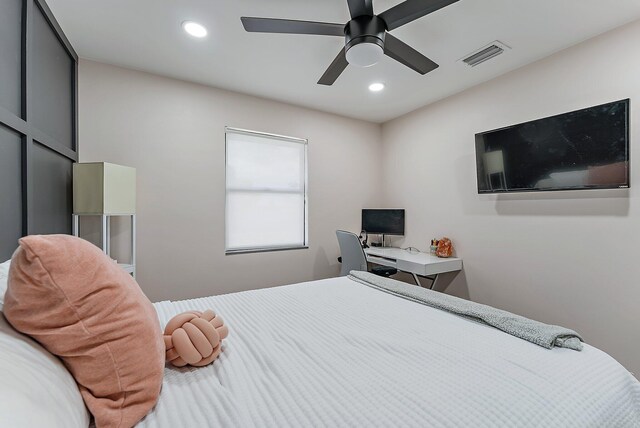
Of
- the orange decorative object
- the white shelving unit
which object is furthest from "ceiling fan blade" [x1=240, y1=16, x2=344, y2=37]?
the orange decorative object

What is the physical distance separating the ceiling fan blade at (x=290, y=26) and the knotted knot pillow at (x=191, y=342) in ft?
4.95

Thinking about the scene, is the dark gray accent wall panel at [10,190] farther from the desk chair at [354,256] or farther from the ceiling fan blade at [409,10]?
the desk chair at [354,256]

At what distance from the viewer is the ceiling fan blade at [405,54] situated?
169 cm

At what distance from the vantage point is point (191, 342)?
96 centimetres

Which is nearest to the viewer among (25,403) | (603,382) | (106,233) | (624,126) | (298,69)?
(25,403)

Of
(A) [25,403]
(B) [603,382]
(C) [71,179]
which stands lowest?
(B) [603,382]

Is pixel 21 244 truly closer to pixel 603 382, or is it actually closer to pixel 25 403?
pixel 25 403

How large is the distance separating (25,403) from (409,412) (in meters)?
0.83

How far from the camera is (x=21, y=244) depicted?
2.00 feet

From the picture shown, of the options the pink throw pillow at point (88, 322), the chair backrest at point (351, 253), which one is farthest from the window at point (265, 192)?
the pink throw pillow at point (88, 322)

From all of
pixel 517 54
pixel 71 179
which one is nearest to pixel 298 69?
pixel 517 54

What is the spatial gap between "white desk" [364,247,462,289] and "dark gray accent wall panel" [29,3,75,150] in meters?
3.05

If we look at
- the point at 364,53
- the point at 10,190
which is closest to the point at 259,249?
the point at 10,190

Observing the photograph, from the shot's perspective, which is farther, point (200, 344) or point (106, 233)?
point (106, 233)
